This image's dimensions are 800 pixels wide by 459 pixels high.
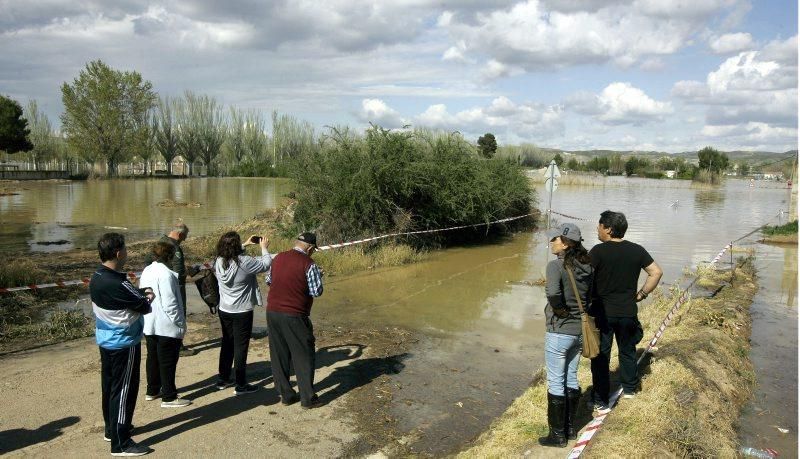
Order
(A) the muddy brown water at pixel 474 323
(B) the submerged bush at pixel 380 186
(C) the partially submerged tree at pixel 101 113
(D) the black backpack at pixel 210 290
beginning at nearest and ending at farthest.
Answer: (A) the muddy brown water at pixel 474 323, (D) the black backpack at pixel 210 290, (B) the submerged bush at pixel 380 186, (C) the partially submerged tree at pixel 101 113

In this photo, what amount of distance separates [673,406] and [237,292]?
447cm

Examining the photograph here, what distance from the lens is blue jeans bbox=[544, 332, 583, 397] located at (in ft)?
15.5

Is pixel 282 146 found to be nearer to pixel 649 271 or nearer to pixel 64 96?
pixel 64 96

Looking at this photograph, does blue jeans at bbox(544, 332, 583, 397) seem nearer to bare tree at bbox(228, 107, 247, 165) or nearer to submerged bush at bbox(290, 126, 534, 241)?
submerged bush at bbox(290, 126, 534, 241)

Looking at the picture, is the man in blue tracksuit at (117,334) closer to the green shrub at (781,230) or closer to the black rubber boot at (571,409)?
the black rubber boot at (571,409)

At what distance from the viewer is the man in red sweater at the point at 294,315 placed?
5598mm

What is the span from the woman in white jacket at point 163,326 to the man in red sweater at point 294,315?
0.87 m

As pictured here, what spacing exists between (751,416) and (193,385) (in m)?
6.28

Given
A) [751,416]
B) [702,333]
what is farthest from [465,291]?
[751,416]

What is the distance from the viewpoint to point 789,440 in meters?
6.04

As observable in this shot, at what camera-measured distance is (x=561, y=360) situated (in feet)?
15.6

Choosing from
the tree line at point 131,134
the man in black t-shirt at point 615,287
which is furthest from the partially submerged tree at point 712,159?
the man in black t-shirt at point 615,287

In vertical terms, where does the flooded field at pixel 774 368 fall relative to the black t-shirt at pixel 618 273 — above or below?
below

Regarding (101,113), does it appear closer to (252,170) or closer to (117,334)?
(252,170)
